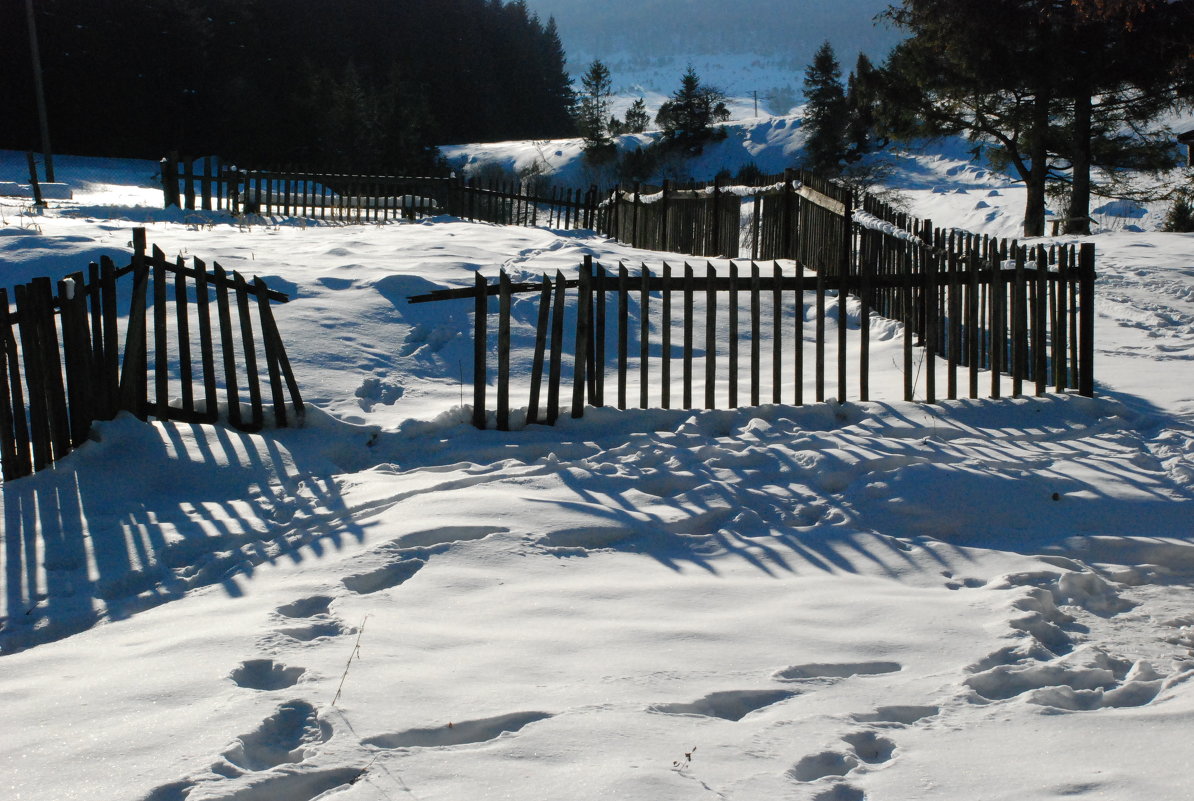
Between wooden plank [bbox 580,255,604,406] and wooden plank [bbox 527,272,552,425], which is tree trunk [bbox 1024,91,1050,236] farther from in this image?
wooden plank [bbox 527,272,552,425]

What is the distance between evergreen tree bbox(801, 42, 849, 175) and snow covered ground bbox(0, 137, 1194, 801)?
4086cm

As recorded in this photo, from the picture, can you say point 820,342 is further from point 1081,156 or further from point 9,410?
point 1081,156

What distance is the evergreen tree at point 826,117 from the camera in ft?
153

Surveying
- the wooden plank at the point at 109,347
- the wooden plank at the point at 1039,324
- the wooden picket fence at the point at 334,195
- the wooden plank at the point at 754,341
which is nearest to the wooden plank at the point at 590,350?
the wooden plank at the point at 754,341

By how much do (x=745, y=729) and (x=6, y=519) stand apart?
4.37 metres

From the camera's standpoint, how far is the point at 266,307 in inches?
259

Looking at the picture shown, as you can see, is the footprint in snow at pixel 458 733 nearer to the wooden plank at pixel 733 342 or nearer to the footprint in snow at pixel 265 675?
the footprint in snow at pixel 265 675

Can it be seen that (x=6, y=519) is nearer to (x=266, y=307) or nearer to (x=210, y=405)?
(x=210, y=405)

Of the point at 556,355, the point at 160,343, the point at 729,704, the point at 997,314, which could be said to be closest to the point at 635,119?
the point at 997,314

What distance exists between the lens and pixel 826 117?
47969mm

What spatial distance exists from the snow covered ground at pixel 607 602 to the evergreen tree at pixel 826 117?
40860 millimetres

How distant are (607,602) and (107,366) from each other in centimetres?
414

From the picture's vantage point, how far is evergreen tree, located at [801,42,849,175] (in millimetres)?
46562

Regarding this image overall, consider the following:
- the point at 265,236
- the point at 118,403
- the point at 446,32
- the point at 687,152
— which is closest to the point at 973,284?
the point at 118,403
